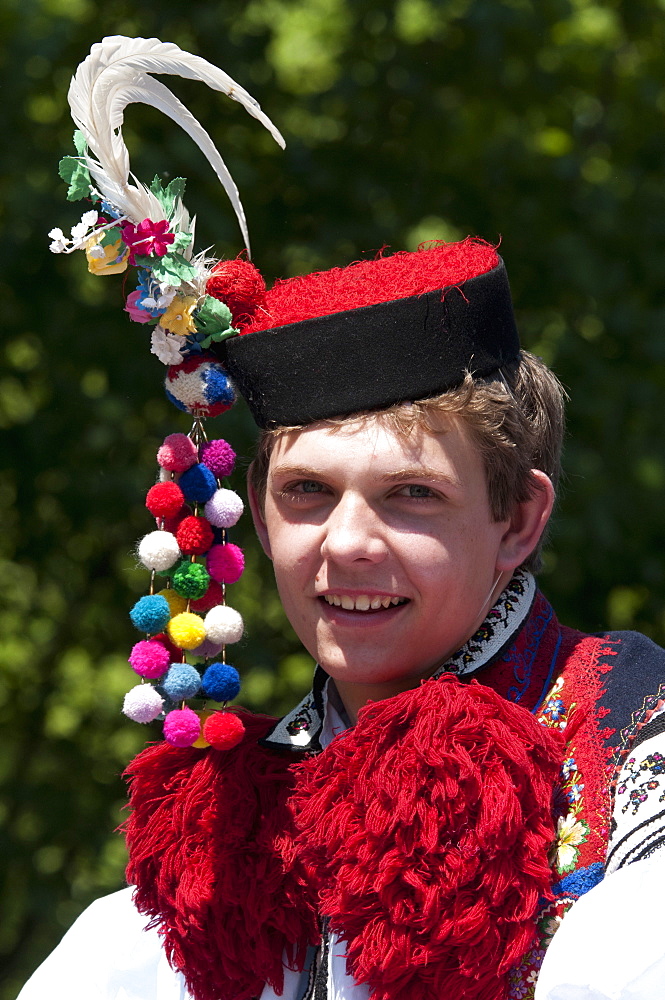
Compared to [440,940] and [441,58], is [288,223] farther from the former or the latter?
[440,940]

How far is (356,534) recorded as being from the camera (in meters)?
1.40

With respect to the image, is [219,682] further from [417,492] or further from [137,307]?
[137,307]

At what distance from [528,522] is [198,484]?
0.42 meters

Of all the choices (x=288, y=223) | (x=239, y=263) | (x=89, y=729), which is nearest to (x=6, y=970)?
(x=89, y=729)

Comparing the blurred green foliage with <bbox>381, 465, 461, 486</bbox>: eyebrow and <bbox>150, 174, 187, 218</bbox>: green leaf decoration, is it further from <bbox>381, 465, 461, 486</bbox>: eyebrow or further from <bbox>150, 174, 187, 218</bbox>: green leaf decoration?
<bbox>381, 465, 461, 486</bbox>: eyebrow

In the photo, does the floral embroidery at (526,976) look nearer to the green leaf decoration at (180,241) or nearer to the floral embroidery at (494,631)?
the floral embroidery at (494,631)

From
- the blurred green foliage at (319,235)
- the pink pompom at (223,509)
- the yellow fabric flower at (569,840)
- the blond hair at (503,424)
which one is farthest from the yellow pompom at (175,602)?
the blurred green foliage at (319,235)

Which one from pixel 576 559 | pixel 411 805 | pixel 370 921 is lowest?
pixel 576 559

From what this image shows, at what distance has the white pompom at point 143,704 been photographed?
4.71ft

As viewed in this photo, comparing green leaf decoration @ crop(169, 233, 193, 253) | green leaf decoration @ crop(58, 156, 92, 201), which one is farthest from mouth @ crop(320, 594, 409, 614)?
green leaf decoration @ crop(58, 156, 92, 201)

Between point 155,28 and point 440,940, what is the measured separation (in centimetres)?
212

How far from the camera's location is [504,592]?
5.04 ft

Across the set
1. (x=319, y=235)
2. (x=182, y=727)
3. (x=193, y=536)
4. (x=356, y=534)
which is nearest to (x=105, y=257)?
(x=193, y=536)

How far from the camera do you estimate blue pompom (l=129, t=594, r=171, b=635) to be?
1.46 metres
